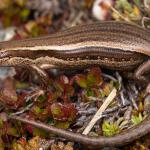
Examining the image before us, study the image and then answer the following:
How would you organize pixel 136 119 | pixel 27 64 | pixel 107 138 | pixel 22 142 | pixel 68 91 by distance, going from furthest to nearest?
1. pixel 27 64
2. pixel 68 91
3. pixel 136 119
4. pixel 22 142
5. pixel 107 138

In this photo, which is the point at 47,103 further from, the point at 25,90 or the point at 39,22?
the point at 39,22

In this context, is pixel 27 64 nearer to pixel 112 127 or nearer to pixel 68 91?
pixel 68 91

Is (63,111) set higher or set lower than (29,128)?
higher

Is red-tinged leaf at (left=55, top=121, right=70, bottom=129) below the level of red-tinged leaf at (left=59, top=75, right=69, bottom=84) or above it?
below

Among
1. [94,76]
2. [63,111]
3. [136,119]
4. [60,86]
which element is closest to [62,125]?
[63,111]

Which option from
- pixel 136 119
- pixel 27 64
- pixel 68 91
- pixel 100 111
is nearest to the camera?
pixel 136 119

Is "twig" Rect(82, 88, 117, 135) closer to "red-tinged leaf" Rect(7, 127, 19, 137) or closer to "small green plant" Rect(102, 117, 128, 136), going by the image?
"small green plant" Rect(102, 117, 128, 136)

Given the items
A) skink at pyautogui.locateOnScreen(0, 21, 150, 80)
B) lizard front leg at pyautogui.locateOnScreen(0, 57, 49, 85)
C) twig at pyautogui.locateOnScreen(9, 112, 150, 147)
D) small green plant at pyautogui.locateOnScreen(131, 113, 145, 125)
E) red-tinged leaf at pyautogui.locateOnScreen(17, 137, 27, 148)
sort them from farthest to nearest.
Result: lizard front leg at pyautogui.locateOnScreen(0, 57, 49, 85) → skink at pyautogui.locateOnScreen(0, 21, 150, 80) → small green plant at pyautogui.locateOnScreen(131, 113, 145, 125) → red-tinged leaf at pyautogui.locateOnScreen(17, 137, 27, 148) → twig at pyautogui.locateOnScreen(9, 112, 150, 147)

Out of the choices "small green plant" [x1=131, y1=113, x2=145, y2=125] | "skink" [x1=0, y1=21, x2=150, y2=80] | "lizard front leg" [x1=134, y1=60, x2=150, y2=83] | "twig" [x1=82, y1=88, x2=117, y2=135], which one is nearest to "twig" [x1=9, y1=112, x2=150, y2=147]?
"small green plant" [x1=131, y1=113, x2=145, y2=125]

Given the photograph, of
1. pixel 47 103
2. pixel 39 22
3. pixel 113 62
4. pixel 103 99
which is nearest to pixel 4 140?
pixel 47 103
